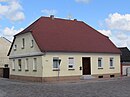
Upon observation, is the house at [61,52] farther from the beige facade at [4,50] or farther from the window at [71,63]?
the beige facade at [4,50]

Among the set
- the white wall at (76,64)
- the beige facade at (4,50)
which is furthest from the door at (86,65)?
the beige facade at (4,50)

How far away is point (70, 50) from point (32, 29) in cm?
557

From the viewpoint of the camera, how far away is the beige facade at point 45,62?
3597 centimetres

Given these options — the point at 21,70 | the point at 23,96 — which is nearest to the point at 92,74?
the point at 21,70

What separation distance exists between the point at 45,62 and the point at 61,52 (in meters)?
2.43

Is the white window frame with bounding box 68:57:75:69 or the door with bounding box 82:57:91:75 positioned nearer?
the white window frame with bounding box 68:57:75:69

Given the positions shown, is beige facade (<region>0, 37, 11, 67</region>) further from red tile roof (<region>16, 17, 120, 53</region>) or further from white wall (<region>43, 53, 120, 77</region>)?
white wall (<region>43, 53, 120, 77</region>)

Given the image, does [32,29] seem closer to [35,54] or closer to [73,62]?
[35,54]

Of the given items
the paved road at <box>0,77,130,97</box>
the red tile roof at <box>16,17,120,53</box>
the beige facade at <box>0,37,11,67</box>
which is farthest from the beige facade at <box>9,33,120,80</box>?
the beige facade at <box>0,37,11,67</box>

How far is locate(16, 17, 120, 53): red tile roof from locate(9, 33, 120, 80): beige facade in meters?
0.68

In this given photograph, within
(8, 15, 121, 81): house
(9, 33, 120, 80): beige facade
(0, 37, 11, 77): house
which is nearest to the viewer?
(9, 33, 120, 80): beige facade

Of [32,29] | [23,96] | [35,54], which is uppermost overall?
[32,29]

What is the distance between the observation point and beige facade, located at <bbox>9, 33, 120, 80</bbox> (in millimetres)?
35969

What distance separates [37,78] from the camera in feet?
120
